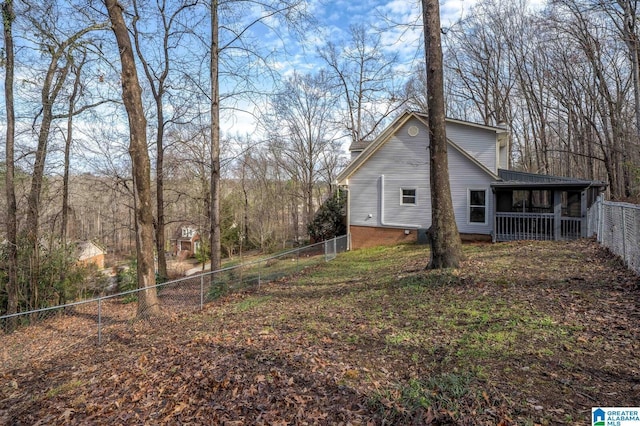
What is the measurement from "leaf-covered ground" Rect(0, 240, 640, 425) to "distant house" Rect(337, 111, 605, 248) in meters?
7.75

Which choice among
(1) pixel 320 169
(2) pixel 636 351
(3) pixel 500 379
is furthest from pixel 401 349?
(1) pixel 320 169

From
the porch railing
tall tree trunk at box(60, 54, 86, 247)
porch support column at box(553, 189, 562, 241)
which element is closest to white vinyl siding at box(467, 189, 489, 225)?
the porch railing

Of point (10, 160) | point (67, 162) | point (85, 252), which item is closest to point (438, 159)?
point (10, 160)

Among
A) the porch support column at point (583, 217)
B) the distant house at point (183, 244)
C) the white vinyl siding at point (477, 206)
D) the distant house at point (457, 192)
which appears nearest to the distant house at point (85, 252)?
the distant house at point (457, 192)

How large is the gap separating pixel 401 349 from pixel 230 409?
84.5 inches

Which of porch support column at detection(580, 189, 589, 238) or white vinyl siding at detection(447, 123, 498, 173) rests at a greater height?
white vinyl siding at detection(447, 123, 498, 173)

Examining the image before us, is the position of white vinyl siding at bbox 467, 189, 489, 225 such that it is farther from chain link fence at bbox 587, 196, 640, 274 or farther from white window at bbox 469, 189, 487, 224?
chain link fence at bbox 587, 196, 640, 274

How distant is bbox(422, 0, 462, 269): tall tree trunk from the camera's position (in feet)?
25.9

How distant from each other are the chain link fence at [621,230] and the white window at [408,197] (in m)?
7.37

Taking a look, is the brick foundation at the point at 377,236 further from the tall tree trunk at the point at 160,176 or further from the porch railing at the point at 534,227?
the tall tree trunk at the point at 160,176

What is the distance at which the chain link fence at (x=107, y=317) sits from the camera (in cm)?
699

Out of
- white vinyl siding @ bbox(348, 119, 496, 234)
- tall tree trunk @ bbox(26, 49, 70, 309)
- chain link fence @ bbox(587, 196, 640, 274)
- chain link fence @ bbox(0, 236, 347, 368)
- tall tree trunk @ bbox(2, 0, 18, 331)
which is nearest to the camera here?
chain link fence @ bbox(587, 196, 640, 274)

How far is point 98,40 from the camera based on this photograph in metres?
9.16

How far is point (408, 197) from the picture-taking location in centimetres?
1703
